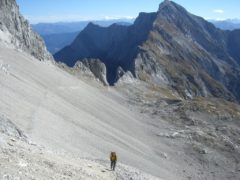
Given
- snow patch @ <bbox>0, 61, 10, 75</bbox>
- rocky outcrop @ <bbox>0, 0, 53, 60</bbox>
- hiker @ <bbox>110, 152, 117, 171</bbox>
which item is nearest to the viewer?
hiker @ <bbox>110, 152, 117, 171</bbox>

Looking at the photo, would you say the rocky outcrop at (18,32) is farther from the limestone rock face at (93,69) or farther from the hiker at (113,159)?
the hiker at (113,159)

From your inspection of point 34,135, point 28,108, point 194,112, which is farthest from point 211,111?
point 34,135

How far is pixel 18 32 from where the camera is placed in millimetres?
103125

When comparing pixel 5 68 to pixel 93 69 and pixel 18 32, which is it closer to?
pixel 18 32

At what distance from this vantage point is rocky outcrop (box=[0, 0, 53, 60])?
9674cm

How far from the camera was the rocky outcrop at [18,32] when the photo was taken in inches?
3809

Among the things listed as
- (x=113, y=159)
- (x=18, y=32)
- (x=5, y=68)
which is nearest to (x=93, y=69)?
(x=18, y=32)

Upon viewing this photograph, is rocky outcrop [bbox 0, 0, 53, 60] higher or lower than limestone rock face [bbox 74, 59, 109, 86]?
higher

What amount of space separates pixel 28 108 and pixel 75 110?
15.6 meters

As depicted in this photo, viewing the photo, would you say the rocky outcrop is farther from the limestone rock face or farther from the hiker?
the hiker

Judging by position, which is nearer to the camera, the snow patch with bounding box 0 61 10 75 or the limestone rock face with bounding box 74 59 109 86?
the snow patch with bounding box 0 61 10 75

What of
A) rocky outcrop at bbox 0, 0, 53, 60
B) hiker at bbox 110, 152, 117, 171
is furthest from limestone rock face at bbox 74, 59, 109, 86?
hiker at bbox 110, 152, 117, 171

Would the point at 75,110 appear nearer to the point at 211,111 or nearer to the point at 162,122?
the point at 162,122

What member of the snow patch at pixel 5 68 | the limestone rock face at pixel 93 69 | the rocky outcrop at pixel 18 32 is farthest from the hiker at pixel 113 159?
the limestone rock face at pixel 93 69
